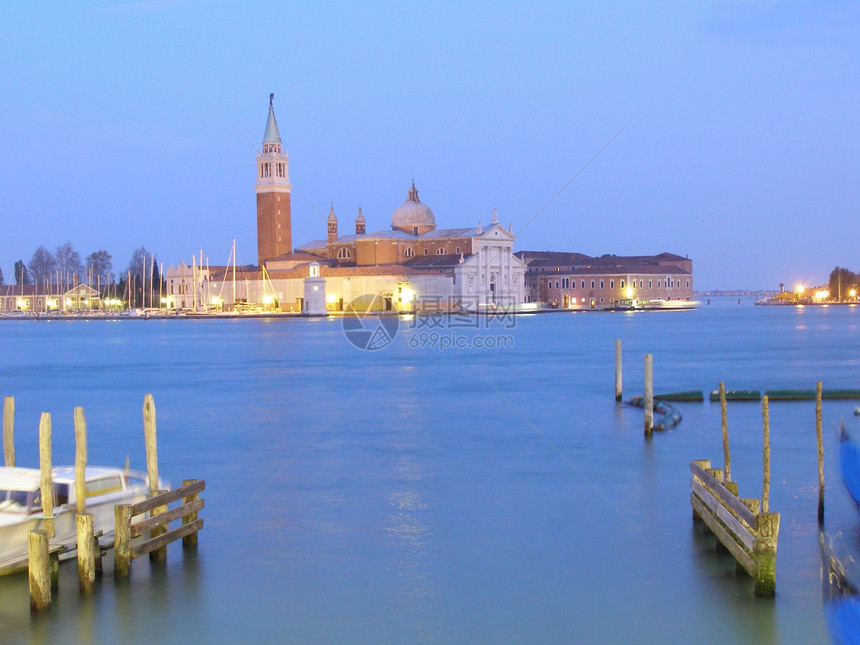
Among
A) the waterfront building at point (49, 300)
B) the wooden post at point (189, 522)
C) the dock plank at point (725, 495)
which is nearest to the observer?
the dock plank at point (725, 495)

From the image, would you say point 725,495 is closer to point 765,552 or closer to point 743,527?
point 743,527

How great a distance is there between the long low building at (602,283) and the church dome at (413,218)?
13.0 metres

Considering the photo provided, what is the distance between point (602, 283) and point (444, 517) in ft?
245

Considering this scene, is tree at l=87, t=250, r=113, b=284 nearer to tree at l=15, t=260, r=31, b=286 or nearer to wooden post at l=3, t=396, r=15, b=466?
tree at l=15, t=260, r=31, b=286

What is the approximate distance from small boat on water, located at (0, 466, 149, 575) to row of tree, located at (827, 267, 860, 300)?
329ft

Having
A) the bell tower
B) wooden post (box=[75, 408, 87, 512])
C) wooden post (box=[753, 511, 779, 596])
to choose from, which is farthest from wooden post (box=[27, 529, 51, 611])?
the bell tower

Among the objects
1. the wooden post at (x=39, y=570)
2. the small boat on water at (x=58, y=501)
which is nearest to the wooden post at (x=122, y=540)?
the small boat on water at (x=58, y=501)

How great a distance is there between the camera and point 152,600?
6.79 m

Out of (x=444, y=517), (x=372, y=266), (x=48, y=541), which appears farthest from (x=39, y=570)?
(x=372, y=266)

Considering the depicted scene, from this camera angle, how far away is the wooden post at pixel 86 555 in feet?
21.7

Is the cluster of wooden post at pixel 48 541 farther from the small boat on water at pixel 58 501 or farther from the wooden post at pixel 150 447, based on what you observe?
the wooden post at pixel 150 447

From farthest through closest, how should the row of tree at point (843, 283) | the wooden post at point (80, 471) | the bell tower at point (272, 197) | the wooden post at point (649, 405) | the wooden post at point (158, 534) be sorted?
the row of tree at point (843, 283)
the bell tower at point (272, 197)
the wooden post at point (649, 405)
the wooden post at point (158, 534)
the wooden post at point (80, 471)

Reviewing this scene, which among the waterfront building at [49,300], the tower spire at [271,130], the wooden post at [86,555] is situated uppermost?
the tower spire at [271,130]

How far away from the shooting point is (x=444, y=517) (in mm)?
8852
